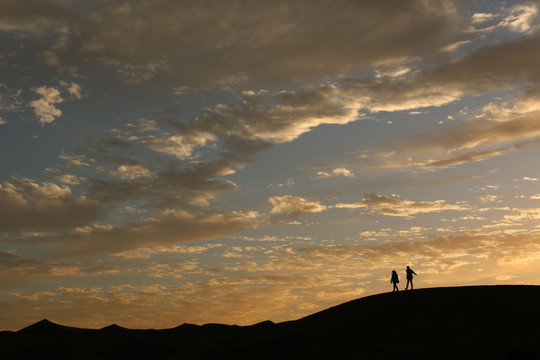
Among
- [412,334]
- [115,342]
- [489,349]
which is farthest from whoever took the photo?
[115,342]

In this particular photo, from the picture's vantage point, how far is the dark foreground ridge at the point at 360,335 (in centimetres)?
2595

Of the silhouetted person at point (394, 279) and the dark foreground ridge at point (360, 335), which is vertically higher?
the silhouetted person at point (394, 279)

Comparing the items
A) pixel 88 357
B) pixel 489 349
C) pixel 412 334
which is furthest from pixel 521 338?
pixel 88 357

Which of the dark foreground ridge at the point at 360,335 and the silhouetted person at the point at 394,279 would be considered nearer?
the dark foreground ridge at the point at 360,335

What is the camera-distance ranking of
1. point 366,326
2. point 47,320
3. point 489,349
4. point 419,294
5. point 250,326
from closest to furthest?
point 489,349
point 366,326
point 419,294
point 250,326
point 47,320

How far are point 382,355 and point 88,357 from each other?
19.6 m

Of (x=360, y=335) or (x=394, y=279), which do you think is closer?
(x=360, y=335)

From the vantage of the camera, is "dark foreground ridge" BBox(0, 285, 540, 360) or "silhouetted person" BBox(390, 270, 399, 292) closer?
"dark foreground ridge" BBox(0, 285, 540, 360)

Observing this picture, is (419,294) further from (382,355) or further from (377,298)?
(382,355)

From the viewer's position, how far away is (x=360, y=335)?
1225 inches

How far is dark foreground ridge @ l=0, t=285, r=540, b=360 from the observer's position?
2595 cm

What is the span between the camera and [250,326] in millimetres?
→ 41781

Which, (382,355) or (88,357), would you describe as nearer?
(382,355)

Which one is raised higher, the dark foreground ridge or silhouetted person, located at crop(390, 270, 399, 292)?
silhouetted person, located at crop(390, 270, 399, 292)
